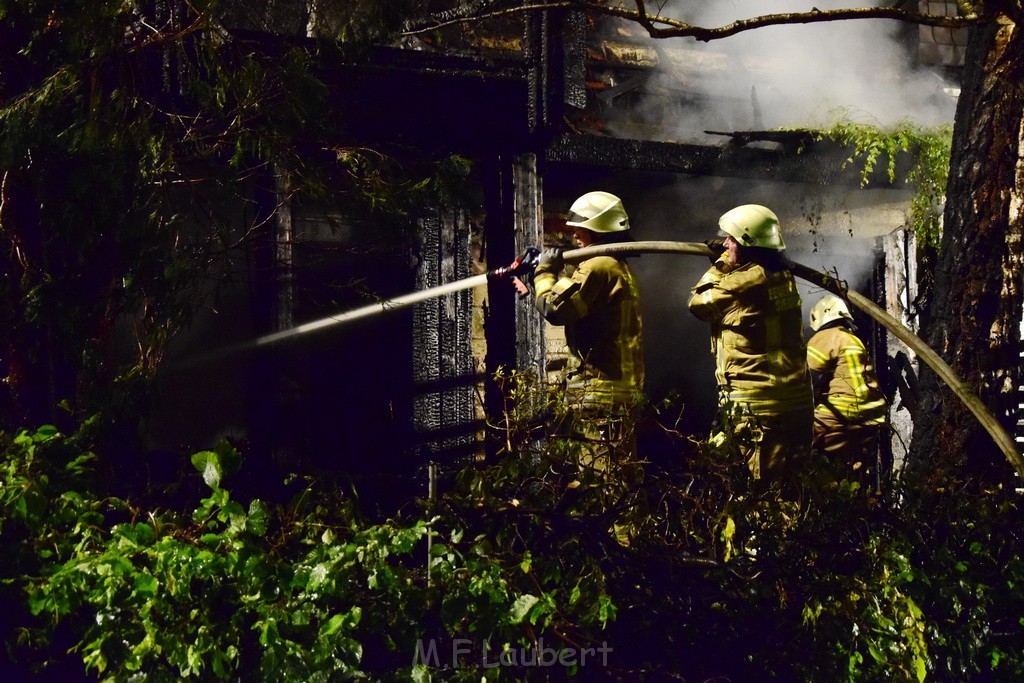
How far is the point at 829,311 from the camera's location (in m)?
8.74

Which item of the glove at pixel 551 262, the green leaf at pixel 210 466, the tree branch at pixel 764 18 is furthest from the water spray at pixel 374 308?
the green leaf at pixel 210 466

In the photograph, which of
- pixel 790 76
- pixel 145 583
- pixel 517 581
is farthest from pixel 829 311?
pixel 145 583

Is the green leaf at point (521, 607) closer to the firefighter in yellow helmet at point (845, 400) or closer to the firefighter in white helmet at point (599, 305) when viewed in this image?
the firefighter in white helmet at point (599, 305)

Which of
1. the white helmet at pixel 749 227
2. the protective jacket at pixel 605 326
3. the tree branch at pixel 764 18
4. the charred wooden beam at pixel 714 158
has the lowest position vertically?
the protective jacket at pixel 605 326

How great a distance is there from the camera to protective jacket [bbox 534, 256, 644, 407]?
6121 millimetres

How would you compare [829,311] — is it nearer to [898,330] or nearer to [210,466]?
[898,330]

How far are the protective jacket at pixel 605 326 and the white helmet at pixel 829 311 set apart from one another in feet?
9.63

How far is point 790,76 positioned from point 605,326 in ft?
15.4

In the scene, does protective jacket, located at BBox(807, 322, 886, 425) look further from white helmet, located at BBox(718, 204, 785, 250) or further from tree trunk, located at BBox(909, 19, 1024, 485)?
white helmet, located at BBox(718, 204, 785, 250)

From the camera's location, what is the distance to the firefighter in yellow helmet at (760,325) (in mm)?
6242

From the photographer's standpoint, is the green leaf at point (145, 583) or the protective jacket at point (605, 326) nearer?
the green leaf at point (145, 583)

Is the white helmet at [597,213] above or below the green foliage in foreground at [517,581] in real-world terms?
above

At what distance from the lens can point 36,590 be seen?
3229 mm

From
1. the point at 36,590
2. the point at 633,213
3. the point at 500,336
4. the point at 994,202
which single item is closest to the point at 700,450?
the point at 36,590
